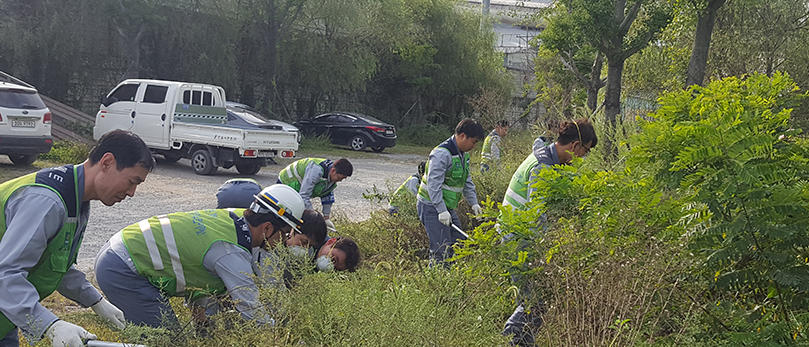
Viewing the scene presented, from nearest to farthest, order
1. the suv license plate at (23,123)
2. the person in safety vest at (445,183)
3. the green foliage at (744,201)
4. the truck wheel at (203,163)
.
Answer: the green foliage at (744,201) < the person in safety vest at (445,183) < the suv license plate at (23,123) < the truck wheel at (203,163)

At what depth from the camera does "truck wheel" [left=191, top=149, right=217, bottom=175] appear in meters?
14.4

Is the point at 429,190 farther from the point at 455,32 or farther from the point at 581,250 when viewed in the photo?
the point at 455,32

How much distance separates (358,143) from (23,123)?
12.9m

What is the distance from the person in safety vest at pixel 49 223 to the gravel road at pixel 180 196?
3885 mm

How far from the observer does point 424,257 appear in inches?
287

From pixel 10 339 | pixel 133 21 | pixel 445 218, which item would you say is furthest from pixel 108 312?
pixel 133 21

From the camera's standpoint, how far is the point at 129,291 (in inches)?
136

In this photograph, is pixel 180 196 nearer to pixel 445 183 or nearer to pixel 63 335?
pixel 445 183

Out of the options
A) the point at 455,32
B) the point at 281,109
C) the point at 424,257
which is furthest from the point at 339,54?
the point at 424,257

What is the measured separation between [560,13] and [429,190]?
10.1 m

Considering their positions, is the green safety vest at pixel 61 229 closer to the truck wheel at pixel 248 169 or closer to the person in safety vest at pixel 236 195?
the person in safety vest at pixel 236 195

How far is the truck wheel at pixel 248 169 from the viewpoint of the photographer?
1486 centimetres

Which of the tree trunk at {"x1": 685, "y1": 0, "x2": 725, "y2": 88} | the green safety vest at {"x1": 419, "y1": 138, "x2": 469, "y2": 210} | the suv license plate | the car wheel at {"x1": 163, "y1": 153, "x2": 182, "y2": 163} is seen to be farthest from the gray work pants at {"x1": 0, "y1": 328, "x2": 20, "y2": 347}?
the car wheel at {"x1": 163, "y1": 153, "x2": 182, "y2": 163}

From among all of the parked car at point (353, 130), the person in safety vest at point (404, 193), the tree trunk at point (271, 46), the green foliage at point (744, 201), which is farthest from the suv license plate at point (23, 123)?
the tree trunk at point (271, 46)
